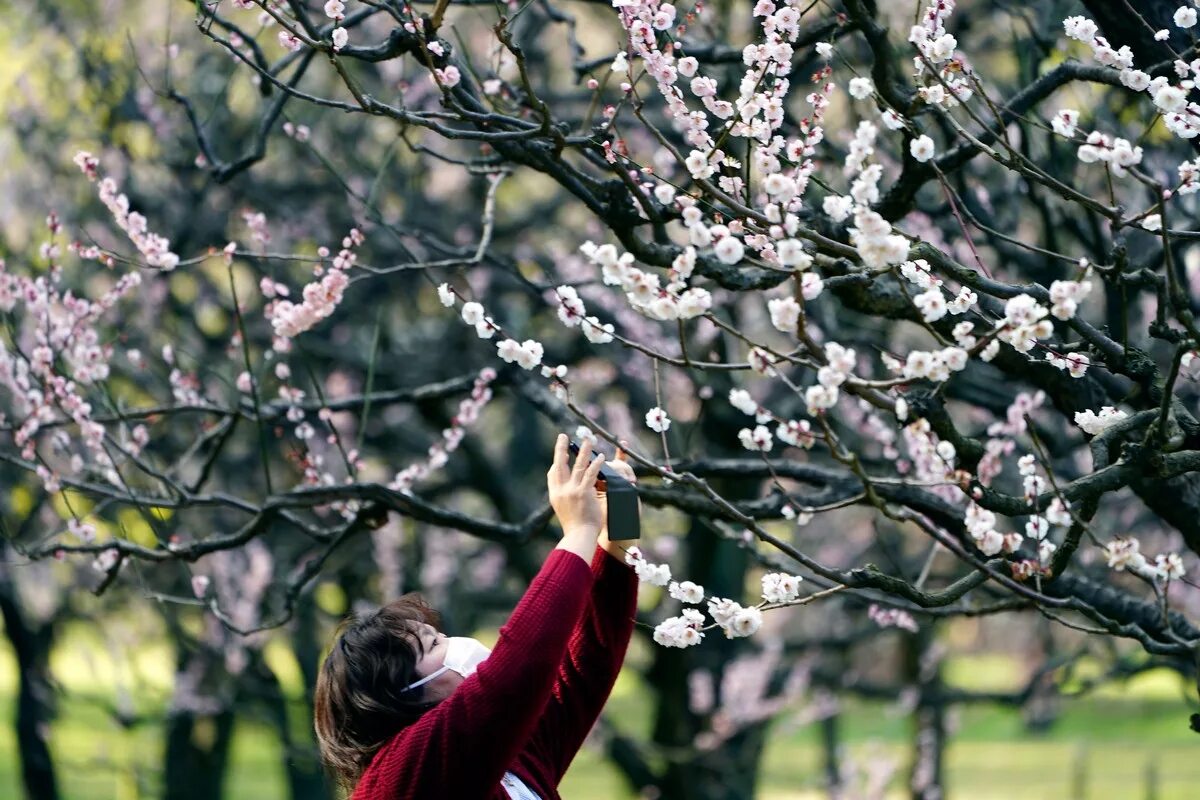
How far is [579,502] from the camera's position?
236cm

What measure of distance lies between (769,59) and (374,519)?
1.73 m

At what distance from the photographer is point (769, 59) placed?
9.70ft

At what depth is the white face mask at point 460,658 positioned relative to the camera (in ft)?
8.26

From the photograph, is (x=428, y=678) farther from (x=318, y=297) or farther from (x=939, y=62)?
(x=318, y=297)

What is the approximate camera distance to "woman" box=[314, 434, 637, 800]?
221 cm

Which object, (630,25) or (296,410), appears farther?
(296,410)

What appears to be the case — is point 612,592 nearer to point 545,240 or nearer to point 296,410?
point 296,410

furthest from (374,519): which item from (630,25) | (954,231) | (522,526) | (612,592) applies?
(954,231)

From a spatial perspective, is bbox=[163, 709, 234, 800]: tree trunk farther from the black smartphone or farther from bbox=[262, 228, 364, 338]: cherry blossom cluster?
the black smartphone

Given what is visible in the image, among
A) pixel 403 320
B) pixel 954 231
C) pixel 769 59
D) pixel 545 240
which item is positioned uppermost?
pixel 545 240

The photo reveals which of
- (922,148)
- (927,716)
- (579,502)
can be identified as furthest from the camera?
(927,716)

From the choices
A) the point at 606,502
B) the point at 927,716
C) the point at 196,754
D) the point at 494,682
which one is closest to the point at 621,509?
the point at 606,502

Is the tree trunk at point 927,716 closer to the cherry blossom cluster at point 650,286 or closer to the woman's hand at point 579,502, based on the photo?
the woman's hand at point 579,502

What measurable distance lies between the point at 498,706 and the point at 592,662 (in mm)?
577
